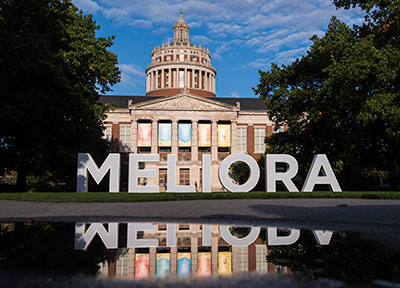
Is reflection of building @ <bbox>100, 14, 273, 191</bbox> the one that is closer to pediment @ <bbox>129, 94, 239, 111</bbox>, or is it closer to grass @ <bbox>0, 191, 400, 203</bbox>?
pediment @ <bbox>129, 94, 239, 111</bbox>

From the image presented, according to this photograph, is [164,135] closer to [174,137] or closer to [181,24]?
[174,137]

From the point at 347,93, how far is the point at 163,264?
2053 cm

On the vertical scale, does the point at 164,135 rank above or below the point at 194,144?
above

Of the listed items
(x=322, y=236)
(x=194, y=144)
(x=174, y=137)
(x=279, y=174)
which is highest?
(x=174, y=137)

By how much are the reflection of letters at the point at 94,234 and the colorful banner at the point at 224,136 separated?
45.7m

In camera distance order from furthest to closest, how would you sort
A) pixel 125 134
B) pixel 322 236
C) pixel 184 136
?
pixel 125 134 < pixel 184 136 < pixel 322 236

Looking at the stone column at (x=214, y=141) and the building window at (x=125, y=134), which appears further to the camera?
the building window at (x=125, y=134)

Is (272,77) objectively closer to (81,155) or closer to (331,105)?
(331,105)

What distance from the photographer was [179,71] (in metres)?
86.8

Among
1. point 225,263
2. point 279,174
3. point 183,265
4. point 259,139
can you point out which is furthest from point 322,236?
point 259,139

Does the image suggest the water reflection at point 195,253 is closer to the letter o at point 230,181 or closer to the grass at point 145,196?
the grass at point 145,196

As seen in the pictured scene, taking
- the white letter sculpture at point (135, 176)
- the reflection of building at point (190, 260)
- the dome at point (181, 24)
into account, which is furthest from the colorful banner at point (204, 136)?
the dome at point (181, 24)

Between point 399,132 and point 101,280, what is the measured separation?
22.2 meters

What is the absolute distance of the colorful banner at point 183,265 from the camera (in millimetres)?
3367
